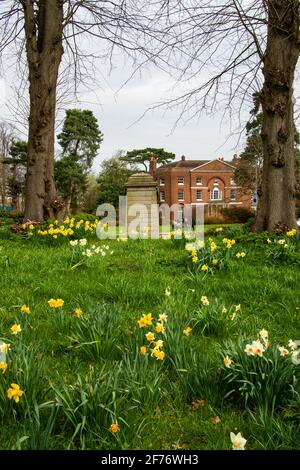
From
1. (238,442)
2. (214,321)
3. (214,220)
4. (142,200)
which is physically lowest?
(238,442)

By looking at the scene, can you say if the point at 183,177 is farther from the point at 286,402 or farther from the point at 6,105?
the point at 286,402

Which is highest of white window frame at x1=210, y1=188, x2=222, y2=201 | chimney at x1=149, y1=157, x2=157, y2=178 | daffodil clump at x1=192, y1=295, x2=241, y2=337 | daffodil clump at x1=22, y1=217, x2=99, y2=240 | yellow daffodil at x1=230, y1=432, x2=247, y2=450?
chimney at x1=149, y1=157, x2=157, y2=178

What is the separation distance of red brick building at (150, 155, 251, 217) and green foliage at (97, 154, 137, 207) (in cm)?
1136

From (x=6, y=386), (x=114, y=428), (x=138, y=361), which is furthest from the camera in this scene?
(x=138, y=361)

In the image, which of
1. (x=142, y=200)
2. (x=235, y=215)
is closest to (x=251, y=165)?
(x=235, y=215)

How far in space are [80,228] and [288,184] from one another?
3.88m

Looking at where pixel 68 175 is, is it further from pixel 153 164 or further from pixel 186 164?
pixel 186 164

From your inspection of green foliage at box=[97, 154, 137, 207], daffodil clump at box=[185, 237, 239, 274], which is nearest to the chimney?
green foliage at box=[97, 154, 137, 207]

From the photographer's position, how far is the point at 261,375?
209 centimetres

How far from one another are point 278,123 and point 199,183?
52.3m

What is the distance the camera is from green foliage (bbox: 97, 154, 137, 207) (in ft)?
149

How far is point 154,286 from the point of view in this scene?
4082 millimetres

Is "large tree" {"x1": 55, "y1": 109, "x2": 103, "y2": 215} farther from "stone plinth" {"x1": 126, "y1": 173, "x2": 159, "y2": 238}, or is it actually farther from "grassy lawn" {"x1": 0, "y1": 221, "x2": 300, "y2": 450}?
"grassy lawn" {"x1": 0, "y1": 221, "x2": 300, "y2": 450}

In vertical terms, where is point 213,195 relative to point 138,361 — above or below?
above
